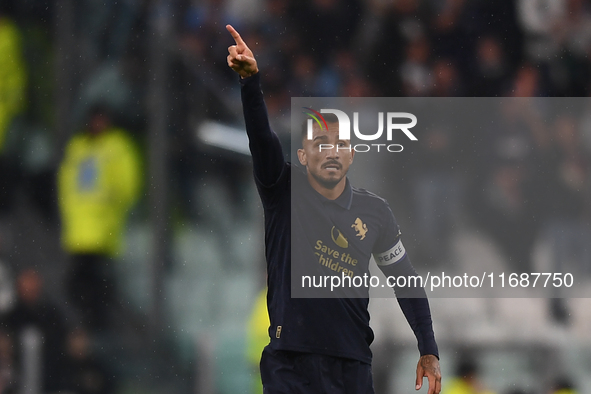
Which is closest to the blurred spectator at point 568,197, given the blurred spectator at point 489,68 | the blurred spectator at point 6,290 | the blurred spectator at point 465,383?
the blurred spectator at point 489,68

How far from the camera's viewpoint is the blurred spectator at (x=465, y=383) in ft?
19.4

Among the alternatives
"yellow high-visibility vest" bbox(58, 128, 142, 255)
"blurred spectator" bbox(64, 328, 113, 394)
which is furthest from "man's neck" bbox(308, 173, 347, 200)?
"blurred spectator" bbox(64, 328, 113, 394)

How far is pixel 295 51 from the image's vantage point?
23.4ft

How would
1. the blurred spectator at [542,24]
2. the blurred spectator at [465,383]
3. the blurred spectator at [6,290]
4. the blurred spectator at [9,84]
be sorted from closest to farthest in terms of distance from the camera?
the blurred spectator at [465,383], the blurred spectator at [6,290], the blurred spectator at [542,24], the blurred spectator at [9,84]

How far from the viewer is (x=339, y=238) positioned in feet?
11.4

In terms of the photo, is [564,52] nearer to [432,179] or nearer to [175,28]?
[432,179]

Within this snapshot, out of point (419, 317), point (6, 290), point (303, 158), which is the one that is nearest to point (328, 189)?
point (303, 158)

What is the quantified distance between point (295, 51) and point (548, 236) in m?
2.59

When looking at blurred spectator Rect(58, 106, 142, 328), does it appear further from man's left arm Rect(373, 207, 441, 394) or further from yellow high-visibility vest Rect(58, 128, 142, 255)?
man's left arm Rect(373, 207, 441, 394)

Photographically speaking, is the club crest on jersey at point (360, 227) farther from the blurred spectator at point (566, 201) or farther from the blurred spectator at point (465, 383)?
the blurred spectator at point (566, 201)

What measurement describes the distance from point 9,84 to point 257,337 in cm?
318

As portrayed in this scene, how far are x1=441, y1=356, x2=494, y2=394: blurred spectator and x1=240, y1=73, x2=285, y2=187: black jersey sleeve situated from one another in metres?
3.22

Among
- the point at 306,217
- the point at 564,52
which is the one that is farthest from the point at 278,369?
the point at 564,52

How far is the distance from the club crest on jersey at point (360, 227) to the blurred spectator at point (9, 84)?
179 inches
